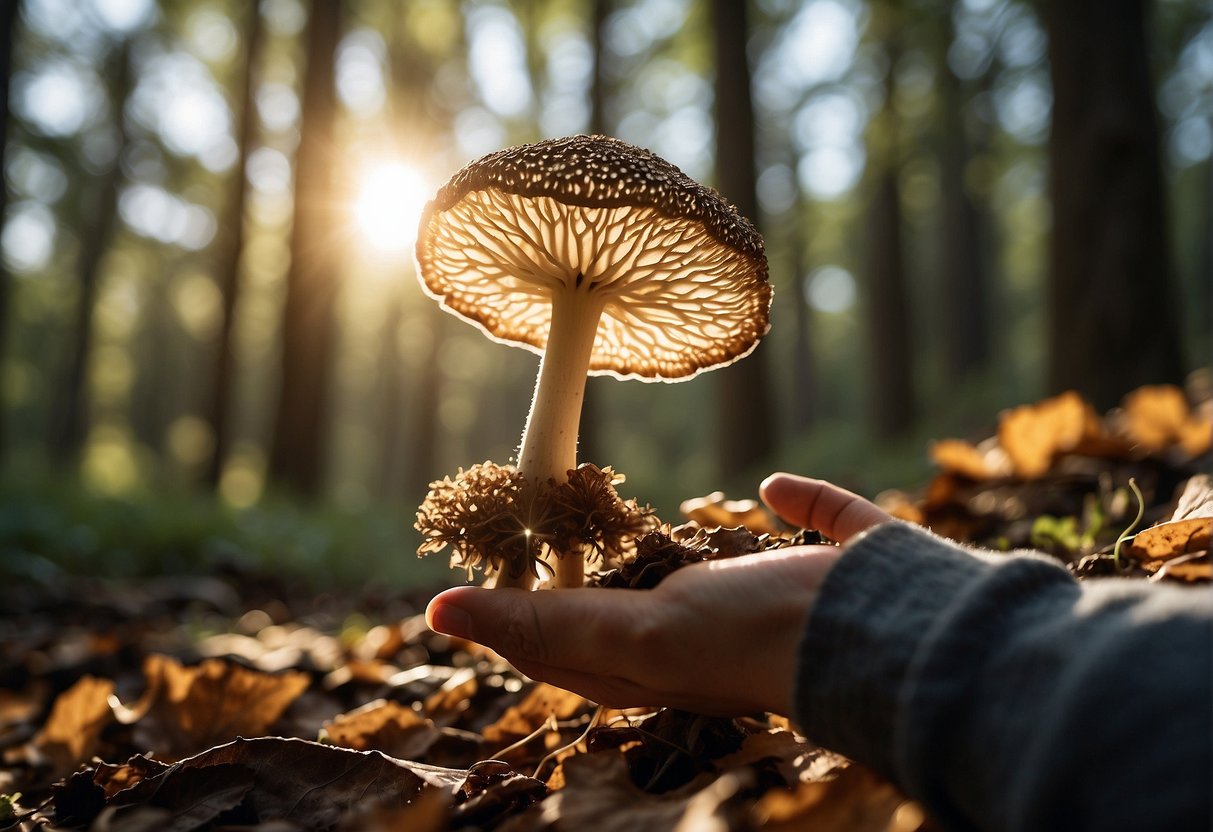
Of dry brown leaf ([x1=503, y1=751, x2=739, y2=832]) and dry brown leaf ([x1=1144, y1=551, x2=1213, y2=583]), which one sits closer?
dry brown leaf ([x1=503, y1=751, x2=739, y2=832])

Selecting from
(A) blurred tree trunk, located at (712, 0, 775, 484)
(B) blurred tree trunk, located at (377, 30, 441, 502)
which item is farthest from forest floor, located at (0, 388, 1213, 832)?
(B) blurred tree trunk, located at (377, 30, 441, 502)

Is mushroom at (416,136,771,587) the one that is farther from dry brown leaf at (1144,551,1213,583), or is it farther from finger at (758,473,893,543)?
dry brown leaf at (1144,551,1213,583)

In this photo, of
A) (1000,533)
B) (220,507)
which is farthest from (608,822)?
(220,507)

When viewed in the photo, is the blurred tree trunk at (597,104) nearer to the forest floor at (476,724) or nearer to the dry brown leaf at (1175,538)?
the forest floor at (476,724)

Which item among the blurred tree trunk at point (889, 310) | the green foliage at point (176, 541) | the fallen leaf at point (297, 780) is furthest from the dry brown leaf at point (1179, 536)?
the blurred tree trunk at point (889, 310)

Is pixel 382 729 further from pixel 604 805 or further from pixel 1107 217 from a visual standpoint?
pixel 1107 217

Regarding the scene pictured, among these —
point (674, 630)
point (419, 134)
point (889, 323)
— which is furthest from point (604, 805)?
point (419, 134)

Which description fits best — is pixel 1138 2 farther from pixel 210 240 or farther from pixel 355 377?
pixel 355 377
